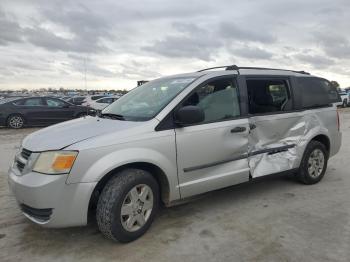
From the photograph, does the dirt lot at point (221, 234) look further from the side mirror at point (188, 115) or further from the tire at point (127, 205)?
the side mirror at point (188, 115)

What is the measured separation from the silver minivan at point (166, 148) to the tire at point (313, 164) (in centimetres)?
2

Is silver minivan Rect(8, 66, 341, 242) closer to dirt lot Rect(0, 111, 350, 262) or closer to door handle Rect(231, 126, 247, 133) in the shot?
door handle Rect(231, 126, 247, 133)

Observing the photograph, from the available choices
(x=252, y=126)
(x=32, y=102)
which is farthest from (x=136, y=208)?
(x=32, y=102)

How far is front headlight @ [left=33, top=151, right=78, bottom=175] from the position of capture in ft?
11.0

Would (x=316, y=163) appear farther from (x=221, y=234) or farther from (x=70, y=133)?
(x=70, y=133)

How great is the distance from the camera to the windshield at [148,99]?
4137 millimetres

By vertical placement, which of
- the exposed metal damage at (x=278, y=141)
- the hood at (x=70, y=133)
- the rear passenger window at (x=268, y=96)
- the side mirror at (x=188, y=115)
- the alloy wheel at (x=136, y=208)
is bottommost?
the alloy wheel at (x=136, y=208)

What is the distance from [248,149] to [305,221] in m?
1.08

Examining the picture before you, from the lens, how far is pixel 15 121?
48.4 feet

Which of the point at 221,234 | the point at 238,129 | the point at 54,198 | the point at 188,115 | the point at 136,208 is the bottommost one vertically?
the point at 221,234

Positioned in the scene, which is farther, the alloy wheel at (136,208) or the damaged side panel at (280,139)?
the damaged side panel at (280,139)

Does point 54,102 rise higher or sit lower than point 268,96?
higher

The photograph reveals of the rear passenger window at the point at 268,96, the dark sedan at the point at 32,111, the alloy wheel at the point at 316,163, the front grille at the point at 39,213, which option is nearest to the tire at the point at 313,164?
the alloy wheel at the point at 316,163

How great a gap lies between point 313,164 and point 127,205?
11.0ft
